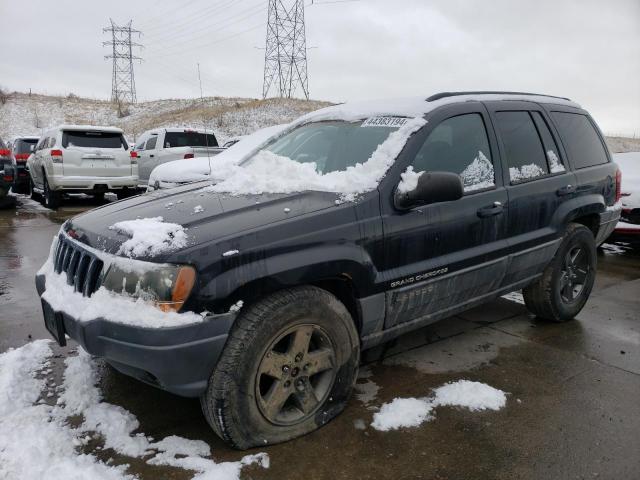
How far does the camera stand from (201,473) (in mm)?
2299

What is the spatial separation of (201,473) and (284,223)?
3.96 ft

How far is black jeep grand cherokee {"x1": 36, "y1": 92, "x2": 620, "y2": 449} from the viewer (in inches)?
87.8

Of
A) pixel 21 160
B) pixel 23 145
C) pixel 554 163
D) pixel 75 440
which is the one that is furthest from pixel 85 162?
pixel 554 163

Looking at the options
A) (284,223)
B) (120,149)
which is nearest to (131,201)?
(284,223)

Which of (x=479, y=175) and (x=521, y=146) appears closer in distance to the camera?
(x=479, y=175)

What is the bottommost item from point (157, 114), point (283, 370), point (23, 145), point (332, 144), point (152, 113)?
point (283, 370)

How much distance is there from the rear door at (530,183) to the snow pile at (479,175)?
0.49 ft

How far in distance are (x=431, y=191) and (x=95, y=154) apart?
9.76m

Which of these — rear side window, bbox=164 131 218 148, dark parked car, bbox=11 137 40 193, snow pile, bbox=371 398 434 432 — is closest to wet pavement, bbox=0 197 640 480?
snow pile, bbox=371 398 434 432

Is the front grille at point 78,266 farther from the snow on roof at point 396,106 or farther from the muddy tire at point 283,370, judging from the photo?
the snow on roof at point 396,106

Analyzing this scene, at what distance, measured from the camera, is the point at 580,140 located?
428 centimetres

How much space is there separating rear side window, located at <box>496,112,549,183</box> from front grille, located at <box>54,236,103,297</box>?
2716mm

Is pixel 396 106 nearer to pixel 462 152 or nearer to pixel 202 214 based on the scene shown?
pixel 462 152

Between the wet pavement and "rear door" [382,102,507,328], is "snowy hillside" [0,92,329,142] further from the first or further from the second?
"rear door" [382,102,507,328]
